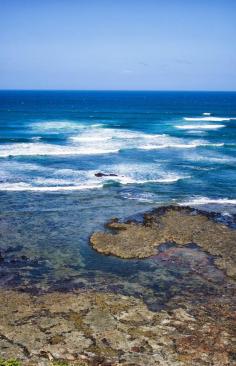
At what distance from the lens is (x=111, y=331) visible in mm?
12891

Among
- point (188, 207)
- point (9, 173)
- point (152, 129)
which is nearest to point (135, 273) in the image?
point (188, 207)

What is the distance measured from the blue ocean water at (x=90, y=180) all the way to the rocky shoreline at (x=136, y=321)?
2328mm

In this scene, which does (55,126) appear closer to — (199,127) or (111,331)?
(199,127)

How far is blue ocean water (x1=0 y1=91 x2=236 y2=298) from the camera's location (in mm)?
21069

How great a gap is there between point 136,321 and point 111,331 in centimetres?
99

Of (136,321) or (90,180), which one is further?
(90,180)

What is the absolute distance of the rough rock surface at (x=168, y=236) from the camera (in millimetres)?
19431

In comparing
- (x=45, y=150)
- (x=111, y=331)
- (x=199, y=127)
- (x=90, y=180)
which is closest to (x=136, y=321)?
A: (x=111, y=331)

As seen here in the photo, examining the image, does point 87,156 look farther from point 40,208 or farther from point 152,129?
point 152,129

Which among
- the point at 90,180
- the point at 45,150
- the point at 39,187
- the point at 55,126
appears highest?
the point at 55,126

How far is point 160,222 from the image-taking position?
23.2 meters

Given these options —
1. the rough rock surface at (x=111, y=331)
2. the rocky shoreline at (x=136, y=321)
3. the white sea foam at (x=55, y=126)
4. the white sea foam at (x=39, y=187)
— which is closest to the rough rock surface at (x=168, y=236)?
the rocky shoreline at (x=136, y=321)

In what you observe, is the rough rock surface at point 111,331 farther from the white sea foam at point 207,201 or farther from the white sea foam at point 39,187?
the white sea foam at point 39,187

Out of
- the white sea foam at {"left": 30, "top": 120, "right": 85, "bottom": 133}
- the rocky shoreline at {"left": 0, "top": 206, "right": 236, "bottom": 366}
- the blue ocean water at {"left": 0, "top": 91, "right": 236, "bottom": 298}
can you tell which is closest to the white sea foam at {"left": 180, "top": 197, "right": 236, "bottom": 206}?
the blue ocean water at {"left": 0, "top": 91, "right": 236, "bottom": 298}
